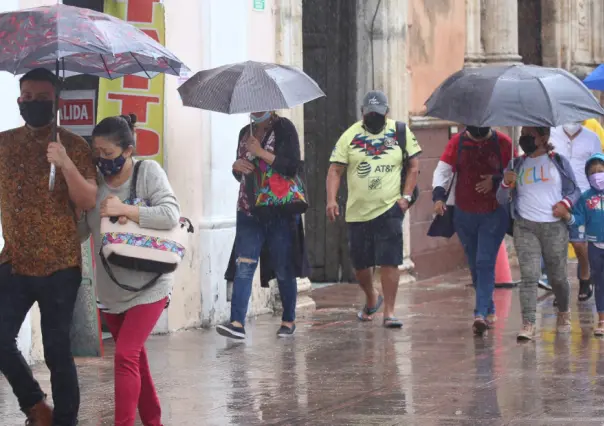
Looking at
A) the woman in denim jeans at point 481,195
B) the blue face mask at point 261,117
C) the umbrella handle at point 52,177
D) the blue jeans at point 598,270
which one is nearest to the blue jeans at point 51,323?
the umbrella handle at point 52,177

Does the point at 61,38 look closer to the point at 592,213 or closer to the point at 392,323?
the point at 592,213

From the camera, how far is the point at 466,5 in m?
16.8

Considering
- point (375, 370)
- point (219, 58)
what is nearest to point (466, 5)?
point (219, 58)

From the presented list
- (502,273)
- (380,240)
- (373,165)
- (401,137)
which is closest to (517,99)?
(401,137)

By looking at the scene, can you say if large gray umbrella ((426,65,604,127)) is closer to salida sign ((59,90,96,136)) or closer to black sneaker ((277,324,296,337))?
black sneaker ((277,324,296,337))

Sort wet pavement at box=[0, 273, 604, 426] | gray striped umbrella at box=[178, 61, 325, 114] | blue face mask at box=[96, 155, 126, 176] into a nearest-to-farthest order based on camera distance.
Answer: blue face mask at box=[96, 155, 126, 176] < wet pavement at box=[0, 273, 604, 426] < gray striped umbrella at box=[178, 61, 325, 114]

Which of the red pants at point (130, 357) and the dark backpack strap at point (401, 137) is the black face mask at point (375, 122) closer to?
the dark backpack strap at point (401, 137)

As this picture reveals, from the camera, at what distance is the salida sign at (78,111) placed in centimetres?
1067

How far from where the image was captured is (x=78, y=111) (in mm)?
10688

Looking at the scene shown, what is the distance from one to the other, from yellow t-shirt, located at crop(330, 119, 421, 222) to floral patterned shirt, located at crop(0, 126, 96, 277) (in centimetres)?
451

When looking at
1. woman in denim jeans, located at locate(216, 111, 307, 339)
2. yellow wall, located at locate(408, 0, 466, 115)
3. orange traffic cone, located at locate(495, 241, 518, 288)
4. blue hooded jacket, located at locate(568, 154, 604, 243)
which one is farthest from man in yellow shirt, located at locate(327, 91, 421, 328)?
yellow wall, located at locate(408, 0, 466, 115)

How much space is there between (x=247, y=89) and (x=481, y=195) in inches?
77.8

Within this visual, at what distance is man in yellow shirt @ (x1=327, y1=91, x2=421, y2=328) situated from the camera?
11148mm

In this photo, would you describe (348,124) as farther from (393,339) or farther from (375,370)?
(375,370)
